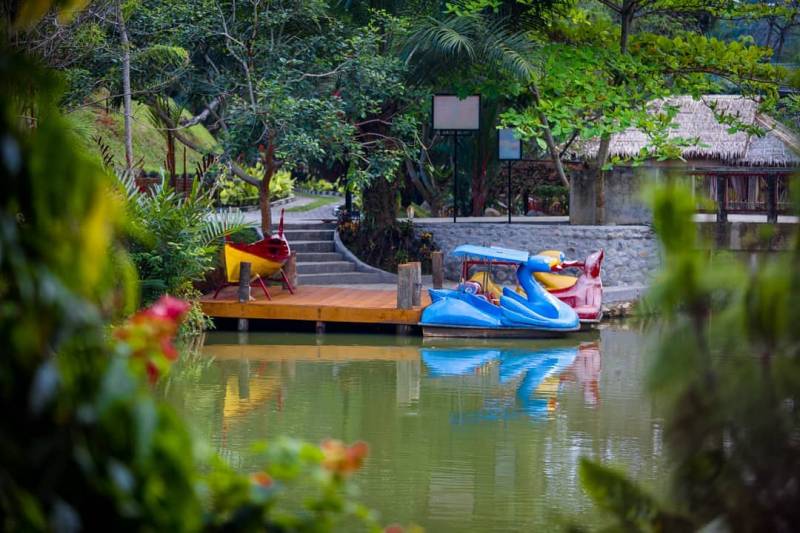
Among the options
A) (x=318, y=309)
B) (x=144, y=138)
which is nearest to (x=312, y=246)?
(x=318, y=309)

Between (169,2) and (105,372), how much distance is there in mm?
15229

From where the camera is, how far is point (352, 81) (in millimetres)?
17078

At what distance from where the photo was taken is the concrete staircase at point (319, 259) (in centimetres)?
1845

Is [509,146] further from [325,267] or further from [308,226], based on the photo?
[325,267]

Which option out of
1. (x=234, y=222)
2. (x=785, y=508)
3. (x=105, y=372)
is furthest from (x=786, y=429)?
(x=234, y=222)

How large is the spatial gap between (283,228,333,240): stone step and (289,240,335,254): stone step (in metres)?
0.15

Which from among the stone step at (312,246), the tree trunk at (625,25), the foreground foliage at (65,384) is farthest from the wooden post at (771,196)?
the foreground foliage at (65,384)

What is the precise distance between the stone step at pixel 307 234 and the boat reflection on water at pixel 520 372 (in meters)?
5.44

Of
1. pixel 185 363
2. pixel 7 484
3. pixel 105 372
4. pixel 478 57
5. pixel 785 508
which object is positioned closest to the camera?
pixel 7 484

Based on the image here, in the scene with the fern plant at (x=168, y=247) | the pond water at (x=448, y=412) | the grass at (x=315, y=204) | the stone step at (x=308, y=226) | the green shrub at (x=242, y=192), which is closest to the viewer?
the pond water at (x=448, y=412)

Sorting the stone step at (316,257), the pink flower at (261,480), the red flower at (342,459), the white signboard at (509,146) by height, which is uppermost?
the white signboard at (509,146)

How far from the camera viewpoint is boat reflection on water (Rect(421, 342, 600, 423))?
11086mm

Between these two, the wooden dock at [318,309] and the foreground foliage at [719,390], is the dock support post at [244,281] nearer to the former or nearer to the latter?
the wooden dock at [318,309]

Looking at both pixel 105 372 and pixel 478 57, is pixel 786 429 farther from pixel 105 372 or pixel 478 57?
pixel 478 57
